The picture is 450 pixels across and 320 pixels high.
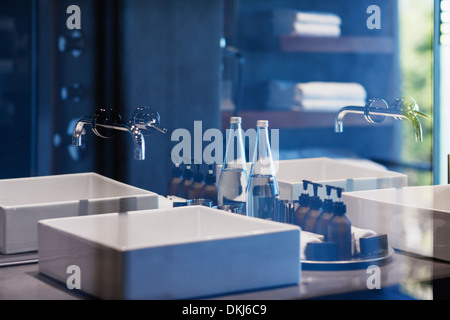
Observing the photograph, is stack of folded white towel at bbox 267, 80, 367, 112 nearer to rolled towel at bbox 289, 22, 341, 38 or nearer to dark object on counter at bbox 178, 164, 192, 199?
rolled towel at bbox 289, 22, 341, 38

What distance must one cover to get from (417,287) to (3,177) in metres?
0.94

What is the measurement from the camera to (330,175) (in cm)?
176

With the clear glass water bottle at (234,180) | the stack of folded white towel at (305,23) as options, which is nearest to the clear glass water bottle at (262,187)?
the clear glass water bottle at (234,180)

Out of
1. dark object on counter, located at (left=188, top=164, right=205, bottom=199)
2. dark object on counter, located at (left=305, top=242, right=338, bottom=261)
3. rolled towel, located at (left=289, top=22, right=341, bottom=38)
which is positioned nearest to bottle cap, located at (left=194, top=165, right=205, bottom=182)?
dark object on counter, located at (left=188, top=164, right=205, bottom=199)

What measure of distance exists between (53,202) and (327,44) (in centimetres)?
124

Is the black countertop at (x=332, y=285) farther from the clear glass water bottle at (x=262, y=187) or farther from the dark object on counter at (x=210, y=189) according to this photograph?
the dark object on counter at (x=210, y=189)

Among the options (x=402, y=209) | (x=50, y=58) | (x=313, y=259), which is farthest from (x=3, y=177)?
(x=402, y=209)

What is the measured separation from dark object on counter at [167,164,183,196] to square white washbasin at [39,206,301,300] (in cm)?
26

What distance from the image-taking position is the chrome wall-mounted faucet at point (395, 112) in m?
1.41

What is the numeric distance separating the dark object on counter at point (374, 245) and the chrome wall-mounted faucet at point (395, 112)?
0.81 feet

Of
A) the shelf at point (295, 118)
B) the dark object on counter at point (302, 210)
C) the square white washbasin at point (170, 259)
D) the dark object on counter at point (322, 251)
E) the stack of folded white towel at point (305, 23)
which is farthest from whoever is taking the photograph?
the stack of folded white towel at point (305, 23)

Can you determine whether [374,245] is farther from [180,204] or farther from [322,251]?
[180,204]

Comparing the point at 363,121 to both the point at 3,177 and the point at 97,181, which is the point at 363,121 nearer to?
the point at 97,181

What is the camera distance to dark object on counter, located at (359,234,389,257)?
4.03 feet
